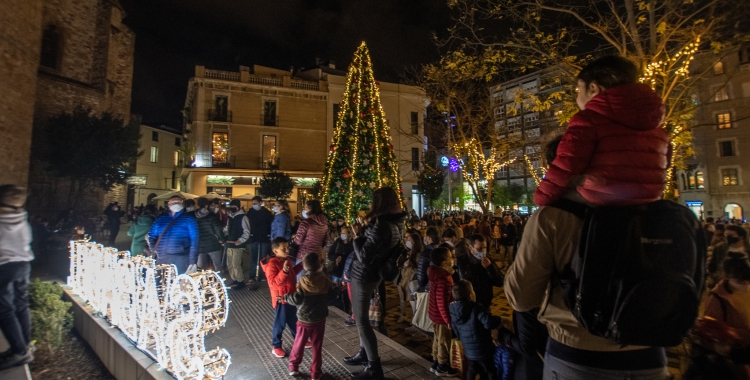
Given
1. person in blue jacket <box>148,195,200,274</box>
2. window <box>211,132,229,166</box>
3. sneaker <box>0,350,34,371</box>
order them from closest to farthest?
sneaker <box>0,350,34,371</box> < person in blue jacket <box>148,195,200,274</box> < window <box>211,132,229,166</box>

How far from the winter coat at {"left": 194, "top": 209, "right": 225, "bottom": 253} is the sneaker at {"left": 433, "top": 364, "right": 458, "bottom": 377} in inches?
206

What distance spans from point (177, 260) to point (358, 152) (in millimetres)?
6392

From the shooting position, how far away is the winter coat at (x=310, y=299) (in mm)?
4035

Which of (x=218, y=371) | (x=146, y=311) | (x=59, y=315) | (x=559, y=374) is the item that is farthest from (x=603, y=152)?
(x=59, y=315)

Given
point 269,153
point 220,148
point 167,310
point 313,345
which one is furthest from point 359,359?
point 269,153

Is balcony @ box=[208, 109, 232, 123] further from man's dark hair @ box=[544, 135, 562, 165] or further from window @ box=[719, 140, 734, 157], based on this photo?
window @ box=[719, 140, 734, 157]

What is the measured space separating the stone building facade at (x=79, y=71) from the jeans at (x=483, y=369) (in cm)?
2246

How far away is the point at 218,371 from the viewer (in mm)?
3562

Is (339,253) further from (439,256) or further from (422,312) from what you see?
(439,256)

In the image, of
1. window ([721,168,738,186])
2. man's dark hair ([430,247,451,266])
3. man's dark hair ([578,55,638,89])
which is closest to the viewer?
man's dark hair ([578,55,638,89])

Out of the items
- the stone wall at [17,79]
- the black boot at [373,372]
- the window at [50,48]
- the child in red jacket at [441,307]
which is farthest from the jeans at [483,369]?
the window at [50,48]

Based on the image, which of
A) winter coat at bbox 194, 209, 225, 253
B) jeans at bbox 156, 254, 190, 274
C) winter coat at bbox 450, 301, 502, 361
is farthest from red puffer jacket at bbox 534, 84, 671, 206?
winter coat at bbox 194, 209, 225, 253

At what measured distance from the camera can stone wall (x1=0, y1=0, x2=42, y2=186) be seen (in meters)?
14.5

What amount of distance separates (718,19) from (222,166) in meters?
29.1
